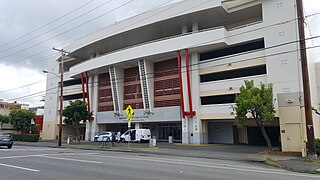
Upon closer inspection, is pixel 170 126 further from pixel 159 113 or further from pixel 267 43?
pixel 267 43

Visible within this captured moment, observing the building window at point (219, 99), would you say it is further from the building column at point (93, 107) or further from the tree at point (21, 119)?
the tree at point (21, 119)

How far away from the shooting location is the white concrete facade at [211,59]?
27.2 metres

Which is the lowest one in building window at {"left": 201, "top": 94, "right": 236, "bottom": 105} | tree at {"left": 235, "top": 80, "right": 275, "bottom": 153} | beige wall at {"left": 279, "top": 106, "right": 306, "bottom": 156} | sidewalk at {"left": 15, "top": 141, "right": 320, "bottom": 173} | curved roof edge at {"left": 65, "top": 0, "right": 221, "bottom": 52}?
sidewalk at {"left": 15, "top": 141, "right": 320, "bottom": 173}

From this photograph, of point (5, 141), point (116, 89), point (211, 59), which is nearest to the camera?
point (5, 141)

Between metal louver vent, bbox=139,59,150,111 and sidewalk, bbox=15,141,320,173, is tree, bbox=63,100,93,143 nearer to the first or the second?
metal louver vent, bbox=139,59,150,111

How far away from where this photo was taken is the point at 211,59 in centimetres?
3391

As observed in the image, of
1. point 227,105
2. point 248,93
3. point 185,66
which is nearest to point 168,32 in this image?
point 185,66

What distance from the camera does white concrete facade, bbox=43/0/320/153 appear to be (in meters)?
27.2

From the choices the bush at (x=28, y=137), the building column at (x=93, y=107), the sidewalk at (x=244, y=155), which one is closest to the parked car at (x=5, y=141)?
the sidewalk at (x=244, y=155)

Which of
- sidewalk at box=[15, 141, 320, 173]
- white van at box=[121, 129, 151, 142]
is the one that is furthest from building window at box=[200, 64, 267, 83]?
white van at box=[121, 129, 151, 142]

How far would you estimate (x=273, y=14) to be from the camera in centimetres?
2914

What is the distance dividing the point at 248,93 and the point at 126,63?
73.5ft

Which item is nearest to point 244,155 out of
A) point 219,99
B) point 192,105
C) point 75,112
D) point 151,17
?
point 219,99

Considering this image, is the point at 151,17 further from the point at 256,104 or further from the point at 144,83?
the point at 256,104
